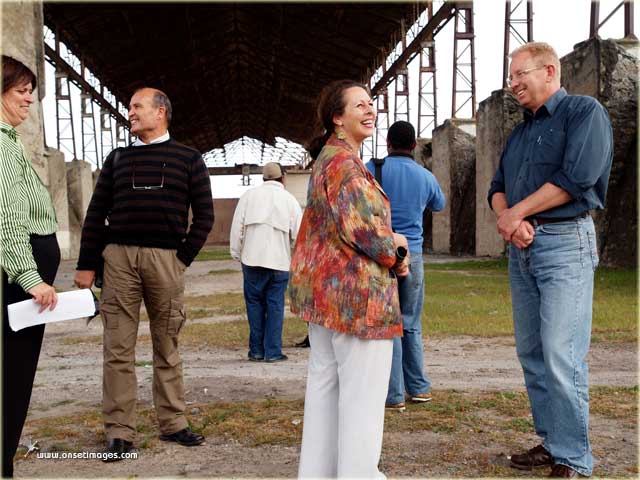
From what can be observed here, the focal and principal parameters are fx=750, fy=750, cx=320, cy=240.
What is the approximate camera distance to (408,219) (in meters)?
4.64

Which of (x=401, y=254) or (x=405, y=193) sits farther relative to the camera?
(x=405, y=193)

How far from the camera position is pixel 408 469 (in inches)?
137

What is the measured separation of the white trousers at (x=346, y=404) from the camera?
273 centimetres

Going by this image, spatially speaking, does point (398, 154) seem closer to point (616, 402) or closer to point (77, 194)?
point (616, 402)

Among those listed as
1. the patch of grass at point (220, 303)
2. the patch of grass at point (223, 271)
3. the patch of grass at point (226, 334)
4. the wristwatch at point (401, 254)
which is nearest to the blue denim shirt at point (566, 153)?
the wristwatch at point (401, 254)

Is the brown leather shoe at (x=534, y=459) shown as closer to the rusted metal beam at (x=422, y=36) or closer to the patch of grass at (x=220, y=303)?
the patch of grass at (x=220, y=303)

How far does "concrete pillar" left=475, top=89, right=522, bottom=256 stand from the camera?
17891mm

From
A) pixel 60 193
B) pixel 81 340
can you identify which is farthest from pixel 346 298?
pixel 60 193

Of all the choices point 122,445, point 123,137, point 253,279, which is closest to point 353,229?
point 122,445

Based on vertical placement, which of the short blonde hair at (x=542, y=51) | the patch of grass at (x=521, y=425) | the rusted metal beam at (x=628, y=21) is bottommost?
the patch of grass at (x=521, y=425)

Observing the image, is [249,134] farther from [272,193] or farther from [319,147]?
[319,147]

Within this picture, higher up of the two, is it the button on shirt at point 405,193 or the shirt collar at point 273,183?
the shirt collar at point 273,183

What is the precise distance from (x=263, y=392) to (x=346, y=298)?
2.68 metres

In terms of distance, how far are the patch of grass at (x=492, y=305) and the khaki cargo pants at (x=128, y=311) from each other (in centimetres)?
438
